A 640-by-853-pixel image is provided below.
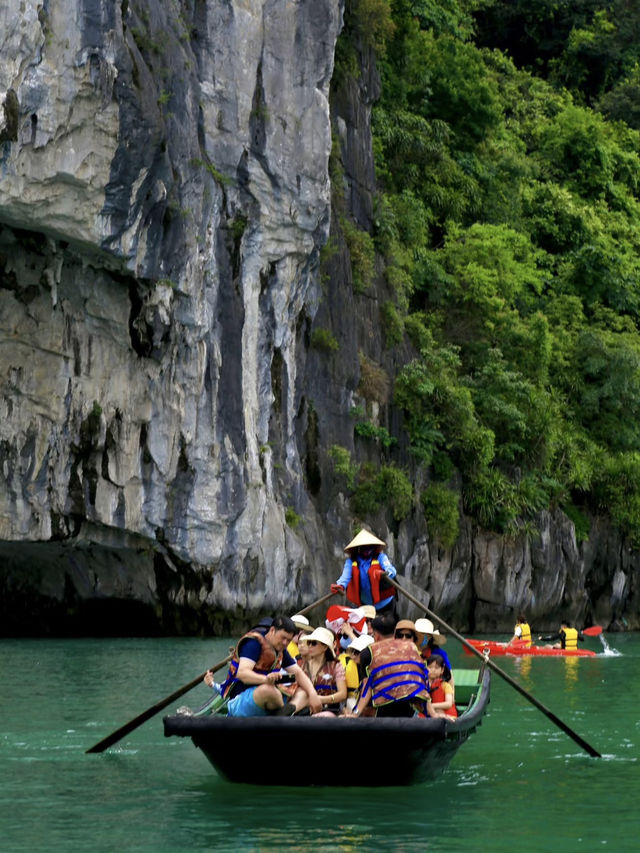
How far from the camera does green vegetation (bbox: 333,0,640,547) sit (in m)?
Result: 34.0

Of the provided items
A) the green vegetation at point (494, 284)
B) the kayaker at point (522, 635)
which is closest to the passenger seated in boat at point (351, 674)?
the kayaker at point (522, 635)

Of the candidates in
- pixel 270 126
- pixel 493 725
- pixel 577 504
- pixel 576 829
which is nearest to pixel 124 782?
pixel 576 829

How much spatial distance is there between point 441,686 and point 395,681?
122 centimetres

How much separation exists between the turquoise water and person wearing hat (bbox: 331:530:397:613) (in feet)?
5.31

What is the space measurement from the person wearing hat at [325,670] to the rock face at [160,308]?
544 inches

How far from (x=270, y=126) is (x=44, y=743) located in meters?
16.6

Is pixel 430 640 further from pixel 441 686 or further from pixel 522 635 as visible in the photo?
pixel 522 635

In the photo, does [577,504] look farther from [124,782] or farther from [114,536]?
[124,782]

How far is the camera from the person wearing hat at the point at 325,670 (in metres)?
10.7

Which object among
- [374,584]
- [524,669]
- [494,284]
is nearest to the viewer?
[374,584]

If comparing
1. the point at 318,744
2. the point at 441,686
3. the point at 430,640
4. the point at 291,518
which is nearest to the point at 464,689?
the point at 430,640

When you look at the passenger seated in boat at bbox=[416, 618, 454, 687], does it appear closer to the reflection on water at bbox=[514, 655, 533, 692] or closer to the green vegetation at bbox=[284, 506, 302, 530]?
the reflection on water at bbox=[514, 655, 533, 692]

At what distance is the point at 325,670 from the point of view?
10.9 metres

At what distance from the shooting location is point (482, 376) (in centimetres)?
3622
